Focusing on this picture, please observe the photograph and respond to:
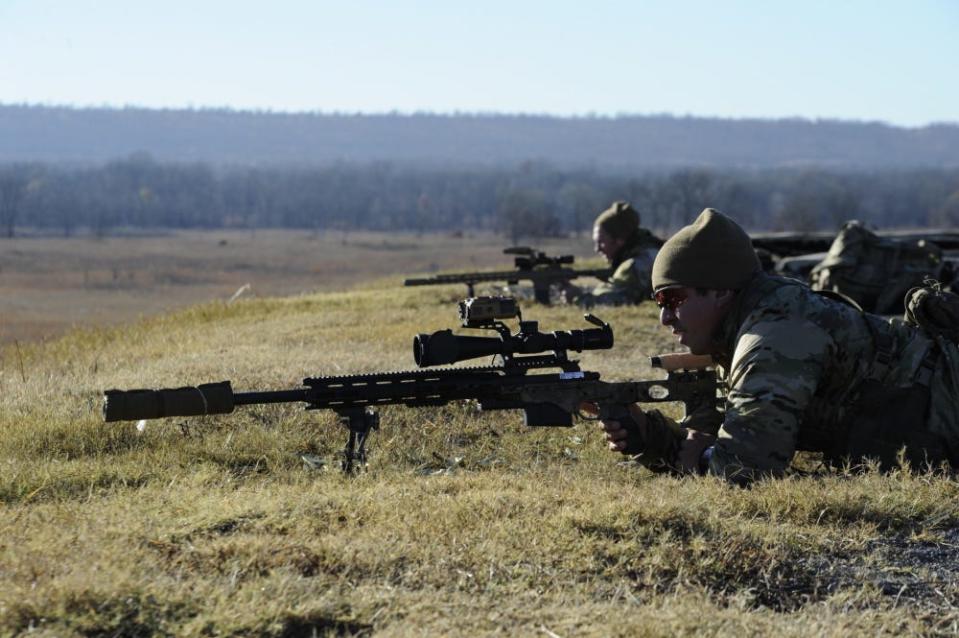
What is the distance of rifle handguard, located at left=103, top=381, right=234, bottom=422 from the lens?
5.82m

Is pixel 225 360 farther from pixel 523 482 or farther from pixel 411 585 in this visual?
pixel 411 585

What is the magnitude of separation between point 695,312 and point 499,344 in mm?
1079

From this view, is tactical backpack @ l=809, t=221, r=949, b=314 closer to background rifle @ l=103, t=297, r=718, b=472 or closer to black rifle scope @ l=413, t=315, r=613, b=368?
background rifle @ l=103, t=297, r=718, b=472

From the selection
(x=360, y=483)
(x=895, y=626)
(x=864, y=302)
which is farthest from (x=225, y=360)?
(x=864, y=302)

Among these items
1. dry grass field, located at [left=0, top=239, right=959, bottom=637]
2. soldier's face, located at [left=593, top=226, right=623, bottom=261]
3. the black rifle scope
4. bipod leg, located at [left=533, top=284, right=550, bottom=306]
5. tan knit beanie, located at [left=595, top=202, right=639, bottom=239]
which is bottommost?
dry grass field, located at [left=0, top=239, right=959, bottom=637]

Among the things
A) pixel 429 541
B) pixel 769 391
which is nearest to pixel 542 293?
pixel 769 391

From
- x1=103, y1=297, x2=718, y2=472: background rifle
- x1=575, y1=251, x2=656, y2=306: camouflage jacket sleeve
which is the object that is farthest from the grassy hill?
x1=575, y1=251, x2=656, y2=306: camouflage jacket sleeve

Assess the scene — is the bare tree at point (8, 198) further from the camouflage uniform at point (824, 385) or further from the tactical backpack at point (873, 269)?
the camouflage uniform at point (824, 385)

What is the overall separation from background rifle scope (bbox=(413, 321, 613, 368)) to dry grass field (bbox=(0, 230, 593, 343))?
18.6 meters

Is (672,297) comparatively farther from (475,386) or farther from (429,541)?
(429,541)

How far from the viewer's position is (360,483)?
21.9ft

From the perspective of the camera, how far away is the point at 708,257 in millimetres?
6496

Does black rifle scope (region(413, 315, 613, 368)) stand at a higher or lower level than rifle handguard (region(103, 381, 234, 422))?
higher

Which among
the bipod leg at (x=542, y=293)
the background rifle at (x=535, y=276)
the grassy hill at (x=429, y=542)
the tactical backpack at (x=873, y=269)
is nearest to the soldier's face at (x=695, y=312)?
the grassy hill at (x=429, y=542)
